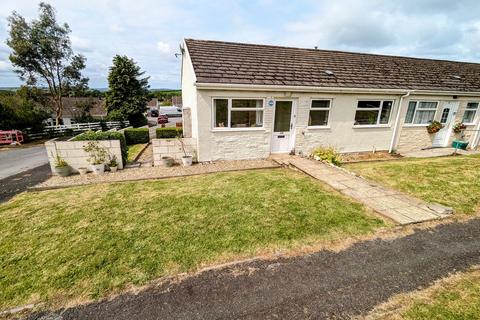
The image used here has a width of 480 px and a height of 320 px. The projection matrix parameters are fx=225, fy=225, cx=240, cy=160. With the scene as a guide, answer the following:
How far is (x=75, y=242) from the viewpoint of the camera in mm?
4344

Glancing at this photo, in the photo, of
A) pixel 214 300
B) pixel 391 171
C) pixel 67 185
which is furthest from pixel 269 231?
pixel 67 185

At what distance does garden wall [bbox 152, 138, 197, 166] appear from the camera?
9438 millimetres

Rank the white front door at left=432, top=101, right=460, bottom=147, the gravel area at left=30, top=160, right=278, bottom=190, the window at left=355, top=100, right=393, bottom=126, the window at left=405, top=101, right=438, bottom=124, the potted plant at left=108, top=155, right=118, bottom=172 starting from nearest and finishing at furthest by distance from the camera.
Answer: the gravel area at left=30, top=160, right=278, bottom=190, the potted plant at left=108, top=155, right=118, bottom=172, the window at left=355, top=100, right=393, bottom=126, the window at left=405, top=101, right=438, bottom=124, the white front door at left=432, top=101, right=460, bottom=147

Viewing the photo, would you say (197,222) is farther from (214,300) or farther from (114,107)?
(114,107)

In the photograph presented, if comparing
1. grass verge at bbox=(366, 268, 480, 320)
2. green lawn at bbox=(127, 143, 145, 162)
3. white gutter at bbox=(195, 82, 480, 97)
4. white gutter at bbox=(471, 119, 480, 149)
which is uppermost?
white gutter at bbox=(195, 82, 480, 97)

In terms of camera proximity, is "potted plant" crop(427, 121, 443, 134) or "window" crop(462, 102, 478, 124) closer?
"potted plant" crop(427, 121, 443, 134)

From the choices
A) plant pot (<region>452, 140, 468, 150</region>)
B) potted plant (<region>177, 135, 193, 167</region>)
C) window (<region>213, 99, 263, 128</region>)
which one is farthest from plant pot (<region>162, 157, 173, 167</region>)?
plant pot (<region>452, 140, 468, 150</region>)

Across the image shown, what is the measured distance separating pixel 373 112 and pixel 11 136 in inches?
1026

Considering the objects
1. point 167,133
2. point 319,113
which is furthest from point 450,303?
point 167,133

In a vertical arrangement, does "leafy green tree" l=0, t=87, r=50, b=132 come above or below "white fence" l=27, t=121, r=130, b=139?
above

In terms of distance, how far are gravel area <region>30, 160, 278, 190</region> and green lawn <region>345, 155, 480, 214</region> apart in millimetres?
3905

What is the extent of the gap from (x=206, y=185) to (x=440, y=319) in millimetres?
5763

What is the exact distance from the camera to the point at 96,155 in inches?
344

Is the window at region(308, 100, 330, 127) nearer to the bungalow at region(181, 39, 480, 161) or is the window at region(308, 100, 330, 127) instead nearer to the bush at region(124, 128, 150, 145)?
the bungalow at region(181, 39, 480, 161)
